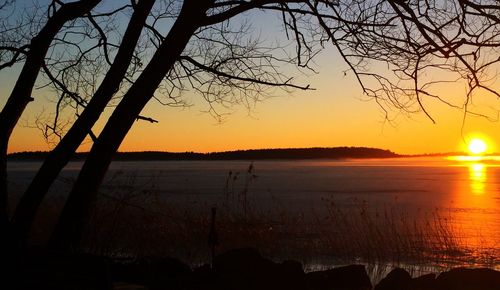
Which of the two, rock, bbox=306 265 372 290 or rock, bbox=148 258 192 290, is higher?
rock, bbox=148 258 192 290

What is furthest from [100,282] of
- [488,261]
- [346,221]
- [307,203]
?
[307,203]

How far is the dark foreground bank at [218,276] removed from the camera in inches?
229

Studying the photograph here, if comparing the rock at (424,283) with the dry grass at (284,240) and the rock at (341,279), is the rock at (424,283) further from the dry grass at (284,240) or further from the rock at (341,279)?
the dry grass at (284,240)

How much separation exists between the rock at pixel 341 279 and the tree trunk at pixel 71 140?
275cm

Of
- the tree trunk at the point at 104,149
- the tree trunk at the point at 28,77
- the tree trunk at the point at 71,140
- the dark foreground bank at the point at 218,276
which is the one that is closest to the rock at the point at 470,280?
the dark foreground bank at the point at 218,276

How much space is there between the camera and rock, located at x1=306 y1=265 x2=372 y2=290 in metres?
6.70

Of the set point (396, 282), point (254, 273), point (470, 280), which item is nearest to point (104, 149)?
point (254, 273)

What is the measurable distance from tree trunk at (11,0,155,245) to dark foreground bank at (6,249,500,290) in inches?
21.5

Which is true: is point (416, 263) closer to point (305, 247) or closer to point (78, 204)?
point (305, 247)

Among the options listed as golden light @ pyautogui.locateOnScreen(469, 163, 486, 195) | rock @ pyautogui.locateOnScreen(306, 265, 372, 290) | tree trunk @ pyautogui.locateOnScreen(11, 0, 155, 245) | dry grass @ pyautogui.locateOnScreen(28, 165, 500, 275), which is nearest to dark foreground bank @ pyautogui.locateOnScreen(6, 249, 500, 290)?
rock @ pyautogui.locateOnScreen(306, 265, 372, 290)

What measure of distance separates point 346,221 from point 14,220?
373 inches

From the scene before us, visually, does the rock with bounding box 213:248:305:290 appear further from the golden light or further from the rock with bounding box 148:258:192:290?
the golden light

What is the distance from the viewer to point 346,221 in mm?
15172

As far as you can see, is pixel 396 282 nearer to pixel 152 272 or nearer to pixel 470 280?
pixel 470 280
